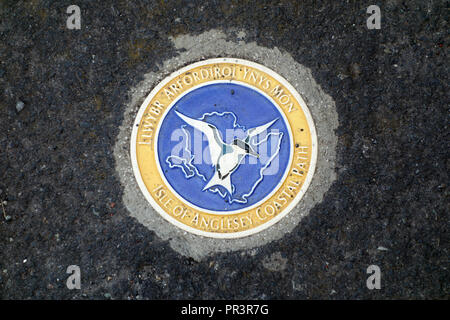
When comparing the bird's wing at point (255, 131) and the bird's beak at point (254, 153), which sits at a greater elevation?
the bird's wing at point (255, 131)

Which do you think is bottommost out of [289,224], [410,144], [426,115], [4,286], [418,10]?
[4,286]

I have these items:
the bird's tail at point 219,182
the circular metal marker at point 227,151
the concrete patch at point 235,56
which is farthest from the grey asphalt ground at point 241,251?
the bird's tail at point 219,182

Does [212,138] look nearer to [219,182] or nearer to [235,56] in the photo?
[219,182]

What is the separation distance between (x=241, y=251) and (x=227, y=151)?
831 mm

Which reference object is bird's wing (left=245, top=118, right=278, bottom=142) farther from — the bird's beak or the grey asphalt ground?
the grey asphalt ground

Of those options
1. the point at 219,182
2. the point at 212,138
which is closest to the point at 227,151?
the point at 212,138

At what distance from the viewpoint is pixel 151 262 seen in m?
3.23

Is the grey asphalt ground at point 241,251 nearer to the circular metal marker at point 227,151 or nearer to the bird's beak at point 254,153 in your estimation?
the circular metal marker at point 227,151

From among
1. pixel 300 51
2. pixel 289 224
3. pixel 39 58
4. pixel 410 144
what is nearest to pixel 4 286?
pixel 39 58

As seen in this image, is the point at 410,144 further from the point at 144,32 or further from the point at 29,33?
the point at 29,33

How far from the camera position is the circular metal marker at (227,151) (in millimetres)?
3262

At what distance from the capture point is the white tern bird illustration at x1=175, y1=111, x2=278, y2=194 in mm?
3256

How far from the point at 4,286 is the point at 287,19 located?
3239 mm

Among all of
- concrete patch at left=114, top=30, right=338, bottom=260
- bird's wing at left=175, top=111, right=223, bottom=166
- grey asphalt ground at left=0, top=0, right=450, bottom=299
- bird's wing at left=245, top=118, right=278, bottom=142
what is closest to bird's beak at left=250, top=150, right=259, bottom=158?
bird's wing at left=245, top=118, right=278, bottom=142
